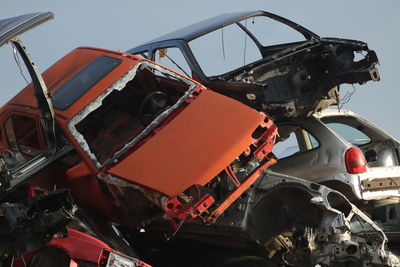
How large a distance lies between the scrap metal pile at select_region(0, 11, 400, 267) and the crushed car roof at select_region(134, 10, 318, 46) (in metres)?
0.04

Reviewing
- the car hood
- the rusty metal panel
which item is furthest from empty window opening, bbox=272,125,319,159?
the car hood

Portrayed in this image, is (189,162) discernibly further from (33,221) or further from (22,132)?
(22,132)

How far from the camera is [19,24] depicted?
652 centimetres

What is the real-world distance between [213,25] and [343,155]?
250cm

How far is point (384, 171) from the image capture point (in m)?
8.62

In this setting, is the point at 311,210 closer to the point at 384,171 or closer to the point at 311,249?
the point at 311,249

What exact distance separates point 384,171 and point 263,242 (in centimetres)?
177

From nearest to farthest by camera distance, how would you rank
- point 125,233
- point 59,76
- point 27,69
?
point 27,69
point 59,76
point 125,233

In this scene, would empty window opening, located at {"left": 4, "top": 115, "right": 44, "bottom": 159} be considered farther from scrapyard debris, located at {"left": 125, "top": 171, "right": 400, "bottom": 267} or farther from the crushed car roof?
the crushed car roof

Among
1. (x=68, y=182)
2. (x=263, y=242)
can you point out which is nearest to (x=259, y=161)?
(x=263, y=242)

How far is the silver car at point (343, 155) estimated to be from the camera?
27.5 ft

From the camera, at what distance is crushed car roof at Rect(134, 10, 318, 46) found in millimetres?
9633

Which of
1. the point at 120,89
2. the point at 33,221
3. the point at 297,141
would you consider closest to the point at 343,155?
the point at 297,141

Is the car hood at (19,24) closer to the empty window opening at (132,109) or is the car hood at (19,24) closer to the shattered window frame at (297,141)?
the empty window opening at (132,109)
